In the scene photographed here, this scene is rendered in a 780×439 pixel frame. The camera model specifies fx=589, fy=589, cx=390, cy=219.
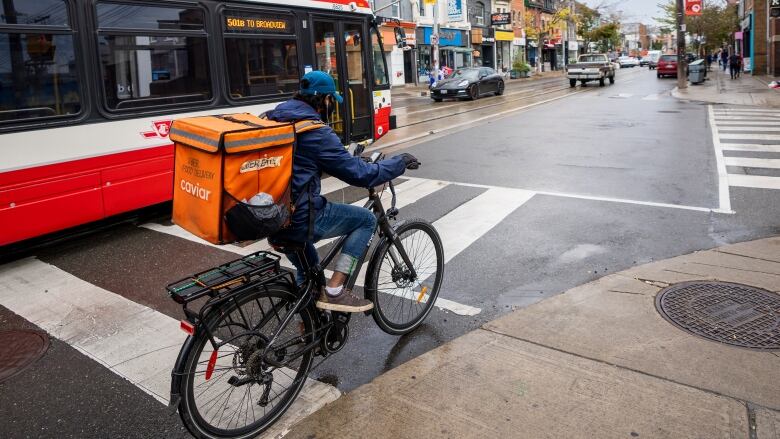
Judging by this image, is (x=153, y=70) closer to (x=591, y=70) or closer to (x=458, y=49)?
(x=591, y=70)

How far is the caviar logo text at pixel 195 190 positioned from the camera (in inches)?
114

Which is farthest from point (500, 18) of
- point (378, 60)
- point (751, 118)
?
point (378, 60)

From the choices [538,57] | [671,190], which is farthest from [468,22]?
[671,190]

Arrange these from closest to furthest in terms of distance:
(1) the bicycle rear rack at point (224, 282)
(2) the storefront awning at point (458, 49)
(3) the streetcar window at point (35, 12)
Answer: (1) the bicycle rear rack at point (224, 282) → (3) the streetcar window at point (35, 12) → (2) the storefront awning at point (458, 49)

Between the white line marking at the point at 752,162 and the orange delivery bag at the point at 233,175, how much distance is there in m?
9.41

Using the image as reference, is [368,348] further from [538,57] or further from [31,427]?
[538,57]

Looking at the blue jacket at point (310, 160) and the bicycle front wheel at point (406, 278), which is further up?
the blue jacket at point (310, 160)

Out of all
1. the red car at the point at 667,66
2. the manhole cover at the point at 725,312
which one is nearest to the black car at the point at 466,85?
the red car at the point at 667,66

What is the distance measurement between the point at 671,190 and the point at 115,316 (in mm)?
7433

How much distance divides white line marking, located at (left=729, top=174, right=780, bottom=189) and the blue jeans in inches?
283

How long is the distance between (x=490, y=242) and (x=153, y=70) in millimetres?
4773

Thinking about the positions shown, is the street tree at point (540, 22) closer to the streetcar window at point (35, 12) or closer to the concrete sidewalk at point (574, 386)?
the streetcar window at point (35, 12)

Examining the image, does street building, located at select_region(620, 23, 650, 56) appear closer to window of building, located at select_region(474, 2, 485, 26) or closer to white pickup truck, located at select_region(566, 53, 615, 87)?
window of building, located at select_region(474, 2, 485, 26)

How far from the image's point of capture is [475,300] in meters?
4.96
